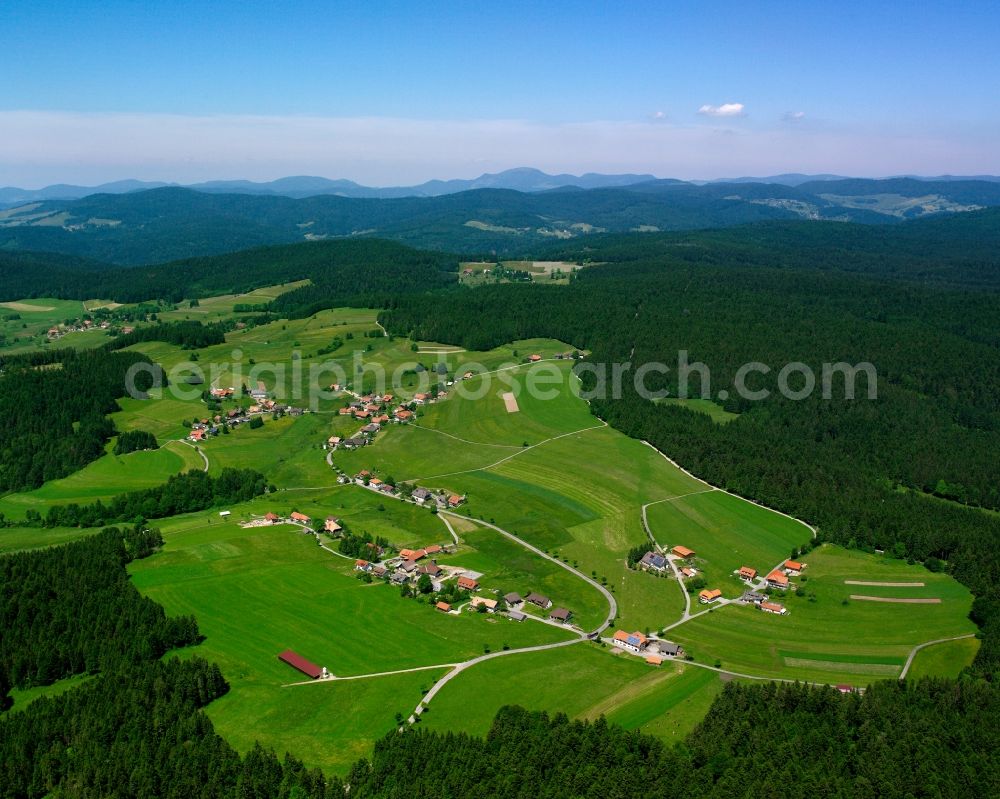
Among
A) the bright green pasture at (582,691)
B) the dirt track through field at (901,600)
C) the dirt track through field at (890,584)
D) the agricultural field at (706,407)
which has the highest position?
the agricultural field at (706,407)

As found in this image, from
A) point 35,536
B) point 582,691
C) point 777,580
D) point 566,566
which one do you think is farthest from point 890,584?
point 35,536

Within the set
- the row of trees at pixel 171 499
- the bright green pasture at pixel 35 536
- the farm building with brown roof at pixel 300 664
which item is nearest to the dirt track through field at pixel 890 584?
the farm building with brown roof at pixel 300 664

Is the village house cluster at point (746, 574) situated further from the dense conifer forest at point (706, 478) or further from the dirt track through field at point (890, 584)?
the dense conifer forest at point (706, 478)

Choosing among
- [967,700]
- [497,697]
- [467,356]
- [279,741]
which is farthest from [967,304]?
[279,741]

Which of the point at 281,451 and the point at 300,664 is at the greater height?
the point at 281,451

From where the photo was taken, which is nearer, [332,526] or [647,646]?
[647,646]

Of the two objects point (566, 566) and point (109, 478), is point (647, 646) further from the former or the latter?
point (109, 478)
